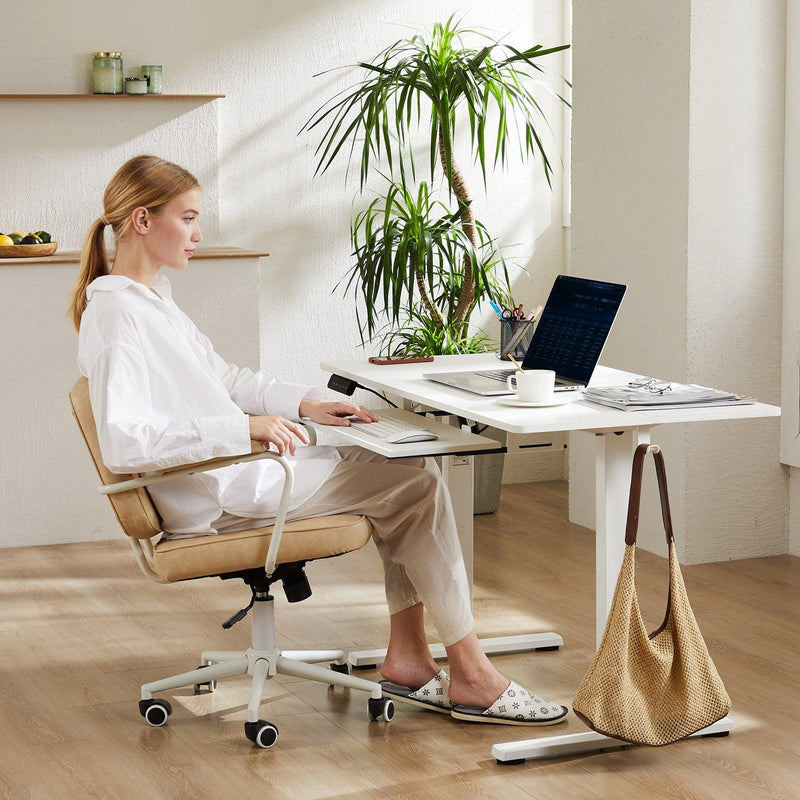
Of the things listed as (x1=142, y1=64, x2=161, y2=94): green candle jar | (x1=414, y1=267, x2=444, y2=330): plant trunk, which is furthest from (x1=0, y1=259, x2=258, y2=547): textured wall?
(x1=142, y1=64, x2=161, y2=94): green candle jar

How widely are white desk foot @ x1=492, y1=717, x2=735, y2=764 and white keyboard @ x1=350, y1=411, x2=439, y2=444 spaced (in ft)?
2.18

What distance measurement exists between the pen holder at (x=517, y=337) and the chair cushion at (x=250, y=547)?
910 millimetres

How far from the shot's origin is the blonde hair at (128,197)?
292cm

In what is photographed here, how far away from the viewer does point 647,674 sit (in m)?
2.69

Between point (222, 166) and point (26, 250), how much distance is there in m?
0.97

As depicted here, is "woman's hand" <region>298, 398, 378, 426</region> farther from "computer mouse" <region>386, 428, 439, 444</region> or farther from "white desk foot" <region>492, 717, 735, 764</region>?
"white desk foot" <region>492, 717, 735, 764</region>

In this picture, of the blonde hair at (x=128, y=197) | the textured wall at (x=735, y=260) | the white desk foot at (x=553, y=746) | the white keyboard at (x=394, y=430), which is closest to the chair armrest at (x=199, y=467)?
the white keyboard at (x=394, y=430)

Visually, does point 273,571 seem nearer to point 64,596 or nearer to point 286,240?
point 64,596

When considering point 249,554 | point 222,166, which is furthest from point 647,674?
point 222,166

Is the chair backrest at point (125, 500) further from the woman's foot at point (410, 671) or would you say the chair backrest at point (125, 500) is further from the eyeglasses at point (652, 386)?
the eyeglasses at point (652, 386)

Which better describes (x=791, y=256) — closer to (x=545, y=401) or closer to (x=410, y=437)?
(x=545, y=401)

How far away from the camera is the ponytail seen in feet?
9.71

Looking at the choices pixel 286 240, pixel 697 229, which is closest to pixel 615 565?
pixel 697 229

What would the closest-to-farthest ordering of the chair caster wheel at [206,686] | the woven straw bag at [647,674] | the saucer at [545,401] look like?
1. the woven straw bag at [647,674]
2. the saucer at [545,401]
3. the chair caster wheel at [206,686]
